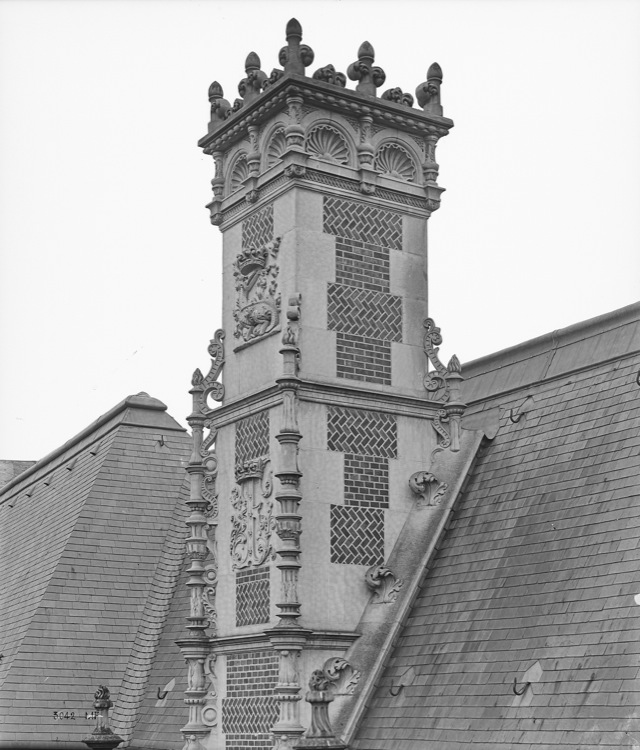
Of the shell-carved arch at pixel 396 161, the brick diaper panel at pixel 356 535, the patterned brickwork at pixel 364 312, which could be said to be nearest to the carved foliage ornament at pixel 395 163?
the shell-carved arch at pixel 396 161

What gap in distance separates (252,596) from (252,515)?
111cm

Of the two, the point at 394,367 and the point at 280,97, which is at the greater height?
the point at 280,97

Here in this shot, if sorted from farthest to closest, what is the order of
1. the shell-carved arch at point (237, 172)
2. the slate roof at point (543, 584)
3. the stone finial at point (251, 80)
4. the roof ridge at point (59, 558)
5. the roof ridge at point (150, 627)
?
the roof ridge at point (59, 558)
the roof ridge at point (150, 627)
the shell-carved arch at point (237, 172)
the stone finial at point (251, 80)
the slate roof at point (543, 584)

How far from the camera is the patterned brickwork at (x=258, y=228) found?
18.2 meters

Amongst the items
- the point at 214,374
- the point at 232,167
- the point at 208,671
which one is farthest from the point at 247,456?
the point at 232,167

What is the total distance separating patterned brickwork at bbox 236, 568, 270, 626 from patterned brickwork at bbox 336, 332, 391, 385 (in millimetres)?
2959

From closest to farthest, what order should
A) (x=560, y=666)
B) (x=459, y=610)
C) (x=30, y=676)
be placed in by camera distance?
(x=560, y=666) → (x=459, y=610) → (x=30, y=676)

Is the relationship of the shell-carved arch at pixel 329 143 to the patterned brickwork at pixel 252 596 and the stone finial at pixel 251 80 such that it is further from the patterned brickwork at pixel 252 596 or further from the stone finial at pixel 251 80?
the patterned brickwork at pixel 252 596

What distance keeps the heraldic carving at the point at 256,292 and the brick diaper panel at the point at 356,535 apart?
278cm

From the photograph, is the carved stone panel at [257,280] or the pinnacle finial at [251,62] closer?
the carved stone panel at [257,280]

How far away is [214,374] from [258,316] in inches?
57.0

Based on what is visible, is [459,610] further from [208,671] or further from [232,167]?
[232,167]

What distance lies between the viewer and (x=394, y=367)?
59.2ft

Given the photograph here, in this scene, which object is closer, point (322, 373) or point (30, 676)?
point (322, 373)
